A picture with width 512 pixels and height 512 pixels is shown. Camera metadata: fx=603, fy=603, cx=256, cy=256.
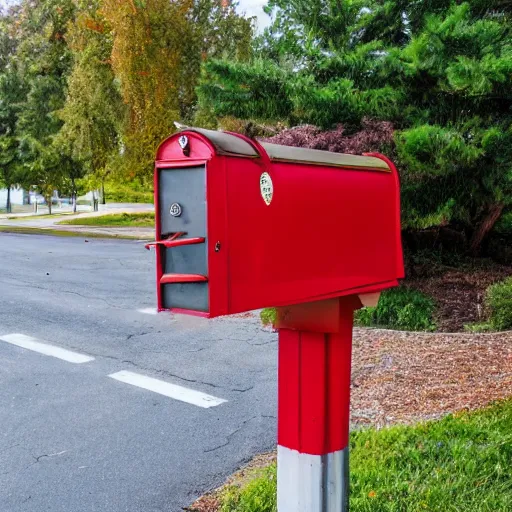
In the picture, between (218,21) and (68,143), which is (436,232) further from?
(68,143)

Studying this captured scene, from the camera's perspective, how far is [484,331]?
5660mm

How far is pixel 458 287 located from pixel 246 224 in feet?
20.1

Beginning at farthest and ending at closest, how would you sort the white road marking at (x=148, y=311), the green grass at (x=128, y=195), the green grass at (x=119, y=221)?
the green grass at (x=128, y=195)
the green grass at (x=119, y=221)
the white road marking at (x=148, y=311)

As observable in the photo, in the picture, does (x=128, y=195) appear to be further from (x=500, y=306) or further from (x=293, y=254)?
(x=293, y=254)

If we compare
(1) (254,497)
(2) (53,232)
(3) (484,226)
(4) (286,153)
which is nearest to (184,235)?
(4) (286,153)

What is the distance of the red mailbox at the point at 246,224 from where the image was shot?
1.10 meters

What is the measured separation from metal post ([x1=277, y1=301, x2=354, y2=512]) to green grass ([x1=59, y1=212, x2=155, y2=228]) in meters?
19.8

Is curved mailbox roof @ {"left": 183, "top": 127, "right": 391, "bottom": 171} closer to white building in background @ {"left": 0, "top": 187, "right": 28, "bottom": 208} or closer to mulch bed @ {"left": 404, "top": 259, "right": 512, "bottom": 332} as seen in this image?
mulch bed @ {"left": 404, "top": 259, "right": 512, "bottom": 332}

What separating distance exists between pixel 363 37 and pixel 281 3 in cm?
103

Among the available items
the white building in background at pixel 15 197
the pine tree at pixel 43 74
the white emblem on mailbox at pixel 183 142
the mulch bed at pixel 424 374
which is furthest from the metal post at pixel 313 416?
the white building in background at pixel 15 197

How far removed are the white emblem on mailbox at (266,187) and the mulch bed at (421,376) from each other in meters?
1.98

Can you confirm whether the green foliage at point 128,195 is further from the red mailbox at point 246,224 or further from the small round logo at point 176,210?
the small round logo at point 176,210

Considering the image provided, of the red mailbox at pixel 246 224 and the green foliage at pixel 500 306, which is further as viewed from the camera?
the green foliage at pixel 500 306

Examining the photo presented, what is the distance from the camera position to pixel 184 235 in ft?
3.74
